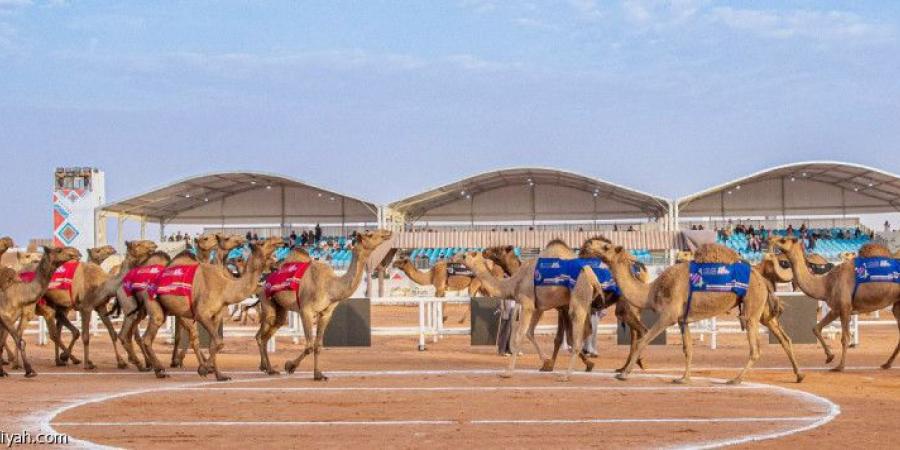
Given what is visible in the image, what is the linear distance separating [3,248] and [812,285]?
43.2 ft

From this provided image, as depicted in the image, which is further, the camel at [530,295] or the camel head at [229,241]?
the camel head at [229,241]

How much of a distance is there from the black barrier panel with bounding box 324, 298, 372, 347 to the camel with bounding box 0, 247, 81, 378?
765 centimetres

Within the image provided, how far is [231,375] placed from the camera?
1836cm

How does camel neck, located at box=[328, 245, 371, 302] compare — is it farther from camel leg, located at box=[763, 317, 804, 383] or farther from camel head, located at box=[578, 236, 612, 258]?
camel leg, located at box=[763, 317, 804, 383]

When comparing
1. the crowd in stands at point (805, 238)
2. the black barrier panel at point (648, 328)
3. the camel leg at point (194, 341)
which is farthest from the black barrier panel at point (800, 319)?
the crowd in stands at point (805, 238)

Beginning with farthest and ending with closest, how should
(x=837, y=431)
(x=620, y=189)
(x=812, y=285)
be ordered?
(x=620, y=189) < (x=812, y=285) < (x=837, y=431)

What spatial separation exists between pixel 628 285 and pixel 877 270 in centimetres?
487

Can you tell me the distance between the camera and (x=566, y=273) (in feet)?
57.6

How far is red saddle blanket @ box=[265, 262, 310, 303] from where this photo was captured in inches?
719

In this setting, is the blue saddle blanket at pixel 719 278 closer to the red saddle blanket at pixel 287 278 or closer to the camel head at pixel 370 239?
the camel head at pixel 370 239

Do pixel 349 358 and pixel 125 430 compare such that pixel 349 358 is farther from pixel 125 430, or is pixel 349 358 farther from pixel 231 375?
pixel 125 430

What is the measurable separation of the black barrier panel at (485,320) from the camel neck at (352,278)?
8.16 meters

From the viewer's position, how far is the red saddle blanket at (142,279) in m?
17.7

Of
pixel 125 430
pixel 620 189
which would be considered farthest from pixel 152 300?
pixel 620 189
